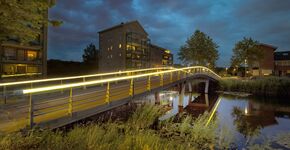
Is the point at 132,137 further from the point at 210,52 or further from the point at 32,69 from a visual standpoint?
the point at 210,52

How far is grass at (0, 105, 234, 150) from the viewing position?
5.24 meters

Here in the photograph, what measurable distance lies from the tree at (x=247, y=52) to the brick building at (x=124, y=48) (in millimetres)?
22058

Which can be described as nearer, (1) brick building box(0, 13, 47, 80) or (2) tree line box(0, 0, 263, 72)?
(2) tree line box(0, 0, 263, 72)

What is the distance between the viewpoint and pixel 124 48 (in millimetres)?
48344

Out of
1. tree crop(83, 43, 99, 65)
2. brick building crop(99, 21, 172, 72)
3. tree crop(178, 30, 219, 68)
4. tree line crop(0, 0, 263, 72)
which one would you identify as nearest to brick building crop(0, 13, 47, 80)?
tree line crop(0, 0, 263, 72)

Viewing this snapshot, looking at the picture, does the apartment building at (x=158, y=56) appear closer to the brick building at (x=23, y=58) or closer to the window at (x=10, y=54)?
the brick building at (x=23, y=58)

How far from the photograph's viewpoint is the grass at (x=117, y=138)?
17.2 ft

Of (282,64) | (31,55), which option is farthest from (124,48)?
(282,64)

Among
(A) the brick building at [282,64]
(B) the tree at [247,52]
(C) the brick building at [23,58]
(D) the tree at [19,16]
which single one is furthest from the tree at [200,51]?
(D) the tree at [19,16]

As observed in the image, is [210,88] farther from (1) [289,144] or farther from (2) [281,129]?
(1) [289,144]

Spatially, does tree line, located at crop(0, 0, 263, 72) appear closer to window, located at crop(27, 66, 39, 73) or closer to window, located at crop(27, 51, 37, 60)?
window, located at crop(27, 66, 39, 73)

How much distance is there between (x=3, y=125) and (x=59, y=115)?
5.78ft

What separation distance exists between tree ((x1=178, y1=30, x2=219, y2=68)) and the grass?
47.4 meters

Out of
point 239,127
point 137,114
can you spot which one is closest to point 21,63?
point 137,114
